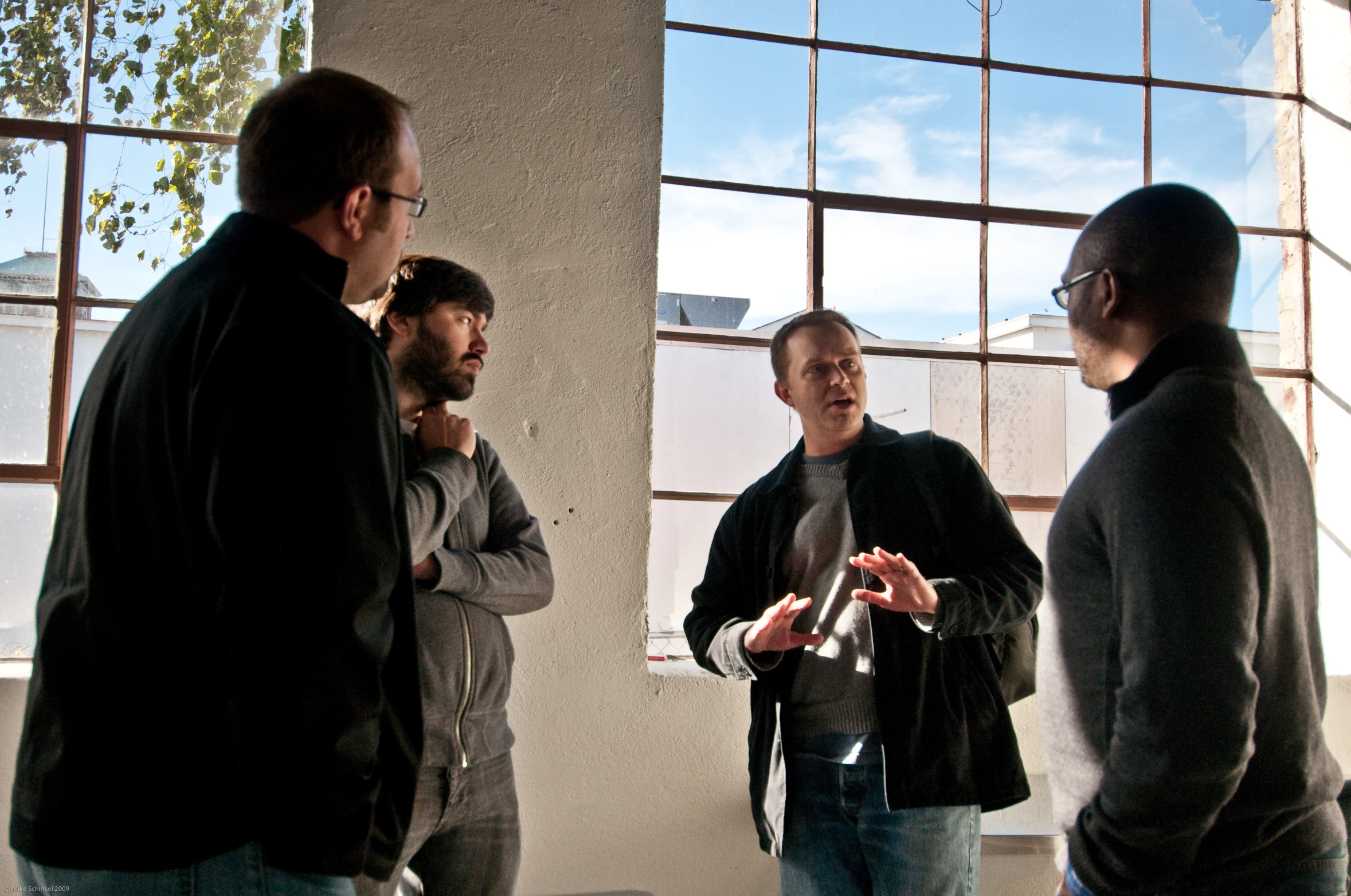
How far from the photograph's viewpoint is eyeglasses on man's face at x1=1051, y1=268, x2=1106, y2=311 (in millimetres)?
1345

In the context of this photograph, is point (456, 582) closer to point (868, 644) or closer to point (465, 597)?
point (465, 597)

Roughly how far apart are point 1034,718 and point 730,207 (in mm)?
1738

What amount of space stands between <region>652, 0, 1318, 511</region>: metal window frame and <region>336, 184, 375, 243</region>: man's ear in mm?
1681

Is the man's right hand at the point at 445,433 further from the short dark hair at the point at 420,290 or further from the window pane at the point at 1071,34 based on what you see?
the window pane at the point at 1071,34

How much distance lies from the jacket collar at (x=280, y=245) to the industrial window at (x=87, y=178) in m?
1.58

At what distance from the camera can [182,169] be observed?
8.72 ft

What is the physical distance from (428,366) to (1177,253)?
4.21ft

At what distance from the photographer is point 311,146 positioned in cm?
116

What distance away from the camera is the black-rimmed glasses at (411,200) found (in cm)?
120

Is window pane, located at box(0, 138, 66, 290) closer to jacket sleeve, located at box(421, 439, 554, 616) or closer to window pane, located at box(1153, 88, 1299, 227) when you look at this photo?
jacket sleeve, located at box(421, 439, 554, 616)

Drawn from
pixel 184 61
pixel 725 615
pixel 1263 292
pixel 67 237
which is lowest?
pixel 725 615

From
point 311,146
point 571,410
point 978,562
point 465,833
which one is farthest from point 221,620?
point 571,410

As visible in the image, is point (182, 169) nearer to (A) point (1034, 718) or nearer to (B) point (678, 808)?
(B) point (678, 808)

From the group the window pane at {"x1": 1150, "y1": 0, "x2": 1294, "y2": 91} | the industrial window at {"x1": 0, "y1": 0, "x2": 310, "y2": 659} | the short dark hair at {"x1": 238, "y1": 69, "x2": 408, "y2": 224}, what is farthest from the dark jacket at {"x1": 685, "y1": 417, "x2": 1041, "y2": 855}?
the window pane at {"x1": 1150, "y1": 0, "x2": 1294, "y2": 91}
